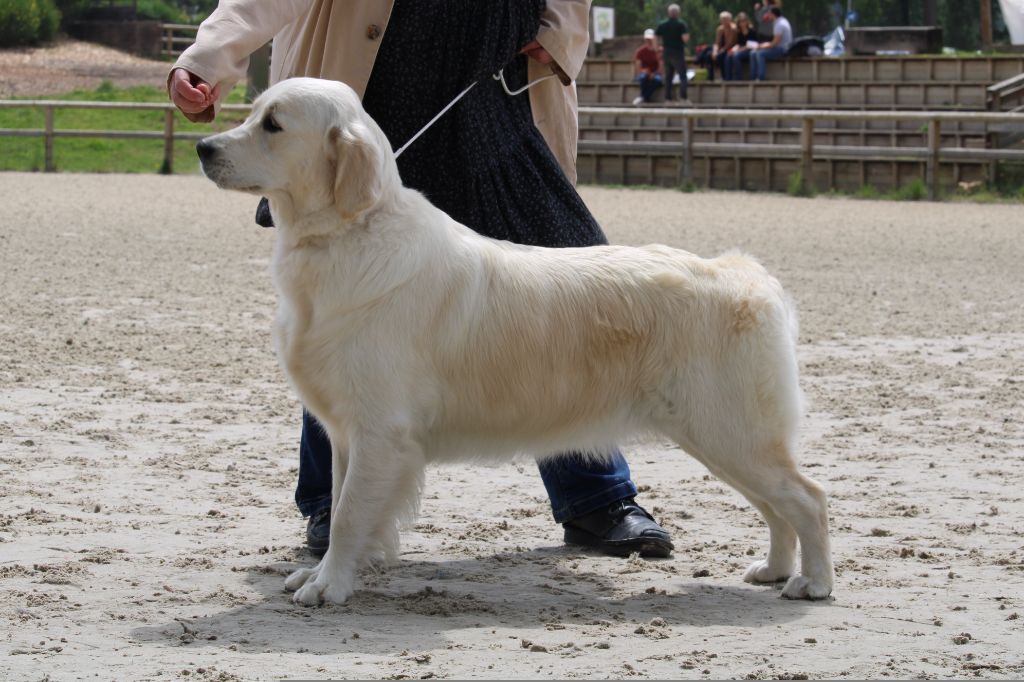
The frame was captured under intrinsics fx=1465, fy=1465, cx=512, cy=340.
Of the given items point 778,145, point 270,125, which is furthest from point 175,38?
point 270,125

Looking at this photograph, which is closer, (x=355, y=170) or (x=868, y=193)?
(x=355, y=170)

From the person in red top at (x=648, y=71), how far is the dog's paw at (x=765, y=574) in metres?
26.2

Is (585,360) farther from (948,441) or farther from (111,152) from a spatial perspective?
(111,152)

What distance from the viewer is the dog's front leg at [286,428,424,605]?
14.5ft

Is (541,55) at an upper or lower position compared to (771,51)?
upper

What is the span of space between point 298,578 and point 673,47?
2597cm

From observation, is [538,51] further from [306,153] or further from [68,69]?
[68,69]

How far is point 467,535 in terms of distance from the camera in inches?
211

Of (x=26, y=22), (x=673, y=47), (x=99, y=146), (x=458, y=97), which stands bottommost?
(x=99, y=146)

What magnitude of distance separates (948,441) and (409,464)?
131 inches

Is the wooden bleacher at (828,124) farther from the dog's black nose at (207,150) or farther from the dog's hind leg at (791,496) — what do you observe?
the dog's black nose at (207,150)

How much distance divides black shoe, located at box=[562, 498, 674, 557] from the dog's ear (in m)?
1.54

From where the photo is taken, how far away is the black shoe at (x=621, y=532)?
16.9 feet

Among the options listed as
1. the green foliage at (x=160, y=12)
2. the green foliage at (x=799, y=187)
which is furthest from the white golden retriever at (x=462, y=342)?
the green foliage at (x=160, y=12)
